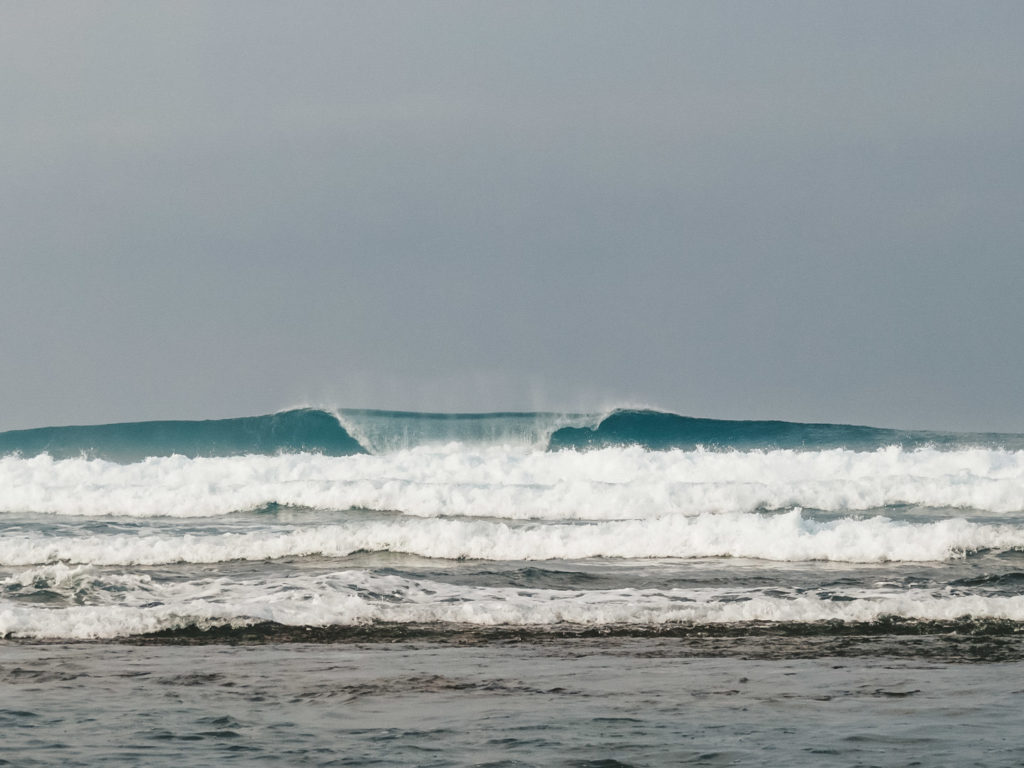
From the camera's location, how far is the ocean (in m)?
5.49

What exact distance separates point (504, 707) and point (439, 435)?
29316mm

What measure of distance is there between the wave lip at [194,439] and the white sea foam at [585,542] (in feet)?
72.2

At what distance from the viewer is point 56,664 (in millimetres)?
7664

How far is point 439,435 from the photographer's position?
3538cm

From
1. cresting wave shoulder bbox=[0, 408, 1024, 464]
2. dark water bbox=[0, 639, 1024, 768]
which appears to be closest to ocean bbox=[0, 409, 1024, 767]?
dark water bbox=[0, 639, 1024, 768]

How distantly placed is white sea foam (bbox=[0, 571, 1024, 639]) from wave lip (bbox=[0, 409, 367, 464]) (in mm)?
25458

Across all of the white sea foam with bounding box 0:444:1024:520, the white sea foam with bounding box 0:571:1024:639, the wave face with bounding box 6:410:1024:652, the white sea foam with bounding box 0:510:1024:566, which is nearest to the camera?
the white sea foam with bounding box 0:571:1024:639

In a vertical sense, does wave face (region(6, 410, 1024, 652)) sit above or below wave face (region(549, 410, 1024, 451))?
below

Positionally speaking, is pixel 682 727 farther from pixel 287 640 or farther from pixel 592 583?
pixel 592 583

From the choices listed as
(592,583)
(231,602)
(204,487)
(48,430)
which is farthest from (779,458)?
(48,430)

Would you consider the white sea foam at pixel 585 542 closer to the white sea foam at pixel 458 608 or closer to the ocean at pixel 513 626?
the ocean at pixel 513 626

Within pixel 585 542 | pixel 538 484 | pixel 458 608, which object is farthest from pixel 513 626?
pixel 538 484

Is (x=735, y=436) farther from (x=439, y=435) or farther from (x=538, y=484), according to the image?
(x=538, y=484)

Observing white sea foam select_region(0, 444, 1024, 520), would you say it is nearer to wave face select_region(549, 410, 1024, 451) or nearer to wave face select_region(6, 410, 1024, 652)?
wave face select_region(6, 410, 1024, 652)
